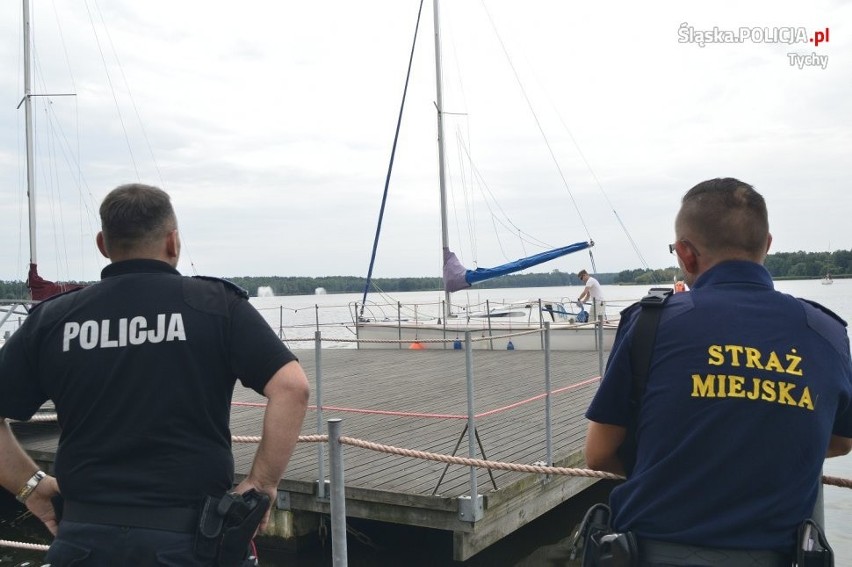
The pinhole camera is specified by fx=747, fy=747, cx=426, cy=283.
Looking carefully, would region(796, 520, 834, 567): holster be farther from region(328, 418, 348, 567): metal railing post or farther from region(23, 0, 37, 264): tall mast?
region(23, 0, 37, 264): tall mast

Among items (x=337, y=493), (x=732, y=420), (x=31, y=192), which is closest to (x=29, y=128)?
(x=31, y=192)

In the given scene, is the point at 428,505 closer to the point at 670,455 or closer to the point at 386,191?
the point at 670,455

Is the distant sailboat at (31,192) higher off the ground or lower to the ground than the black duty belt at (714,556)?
higher

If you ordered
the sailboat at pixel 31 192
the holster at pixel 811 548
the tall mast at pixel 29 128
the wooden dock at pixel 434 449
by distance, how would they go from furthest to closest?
the tall mast at pixel 29 128 < the sailboat at pixel 31 192 < the wooden dock at pixel 434 449 < the holster at pixel 811 548

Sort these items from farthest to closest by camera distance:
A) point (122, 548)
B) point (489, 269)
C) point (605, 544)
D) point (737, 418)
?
point (489, 269), point (122, 548), point (605, 544), point (737, 418)

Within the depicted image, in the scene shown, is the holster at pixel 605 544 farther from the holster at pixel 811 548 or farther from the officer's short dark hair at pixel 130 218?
the officer's short dark hair at pixel 130 218

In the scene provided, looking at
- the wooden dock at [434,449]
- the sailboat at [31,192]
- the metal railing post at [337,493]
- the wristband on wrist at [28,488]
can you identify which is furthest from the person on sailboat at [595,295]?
the wristband on wrist at [28,488]

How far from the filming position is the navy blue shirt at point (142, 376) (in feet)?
6.88

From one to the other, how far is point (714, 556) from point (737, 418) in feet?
1.13

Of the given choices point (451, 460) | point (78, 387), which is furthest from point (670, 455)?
point (451, 460)

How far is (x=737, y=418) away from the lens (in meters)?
1.81

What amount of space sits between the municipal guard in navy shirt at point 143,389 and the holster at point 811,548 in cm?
138

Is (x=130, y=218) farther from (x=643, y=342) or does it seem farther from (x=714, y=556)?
(x=714, y=556)

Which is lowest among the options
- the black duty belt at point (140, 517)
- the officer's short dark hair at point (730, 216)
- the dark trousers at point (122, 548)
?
the dark trousers at point (122, 548)
